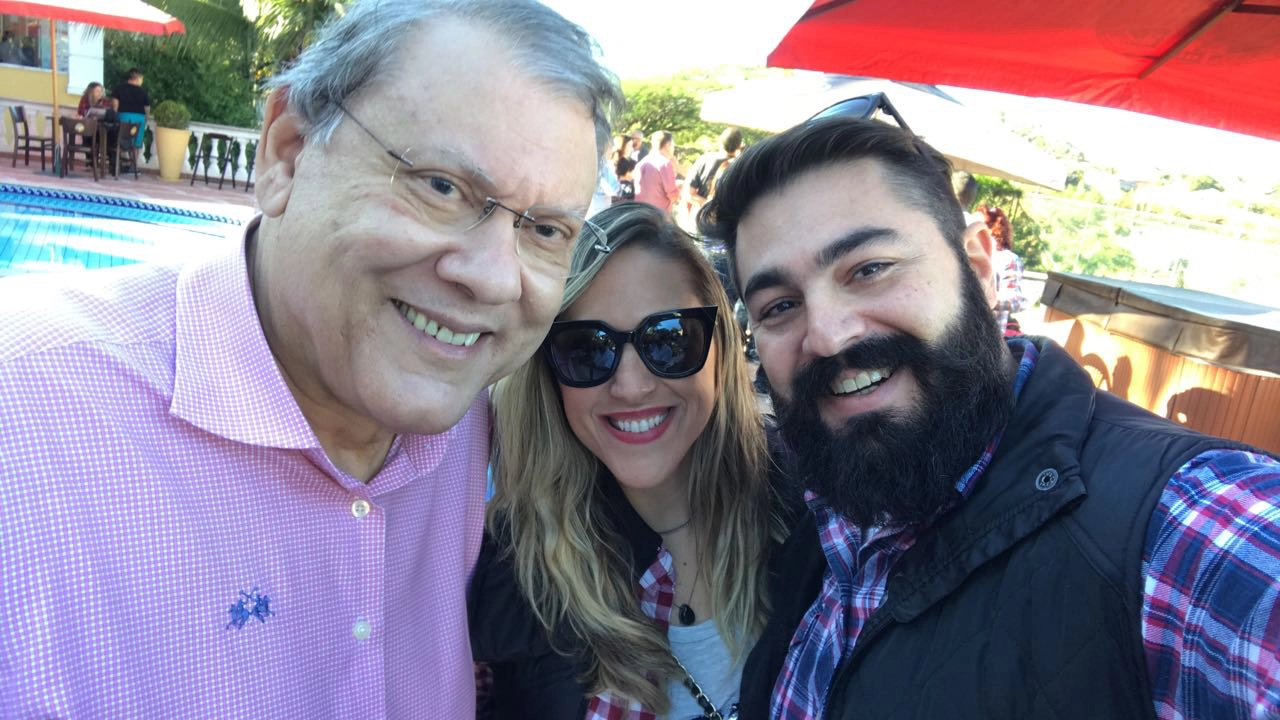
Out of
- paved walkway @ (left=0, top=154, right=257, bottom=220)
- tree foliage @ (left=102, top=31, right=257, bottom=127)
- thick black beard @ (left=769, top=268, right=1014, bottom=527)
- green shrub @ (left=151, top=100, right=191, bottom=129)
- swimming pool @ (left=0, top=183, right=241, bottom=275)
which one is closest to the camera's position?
thick black beard @ (left=769, top=268, right=1014, bottom=527)

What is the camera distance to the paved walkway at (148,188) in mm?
13188

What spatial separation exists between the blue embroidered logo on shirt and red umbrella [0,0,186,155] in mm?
A: 13190

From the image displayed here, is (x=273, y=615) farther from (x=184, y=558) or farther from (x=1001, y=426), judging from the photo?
(x=1001, y=426)

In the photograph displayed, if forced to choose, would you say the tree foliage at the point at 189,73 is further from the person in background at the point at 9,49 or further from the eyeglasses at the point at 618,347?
the eyeglasses at the point at 618,347

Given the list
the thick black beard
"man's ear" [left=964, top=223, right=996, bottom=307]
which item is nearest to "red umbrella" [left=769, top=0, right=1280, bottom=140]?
"man's ear" [left=964, top=223, right=996, bottom=307]

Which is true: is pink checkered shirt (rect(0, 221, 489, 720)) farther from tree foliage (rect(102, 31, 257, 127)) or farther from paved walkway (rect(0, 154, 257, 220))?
tree foliage (rect(102, 31, 257, 127))

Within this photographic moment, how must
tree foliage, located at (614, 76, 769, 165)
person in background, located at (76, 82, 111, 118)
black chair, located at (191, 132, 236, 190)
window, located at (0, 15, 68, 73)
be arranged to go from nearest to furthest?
person in background, located at (76, 82, 111, 118)
black chair, located at (191, 132, 236, 190)
window, located at (0, 15, 68, 73)
tree foliage, located at (614, 76, 769, 165)

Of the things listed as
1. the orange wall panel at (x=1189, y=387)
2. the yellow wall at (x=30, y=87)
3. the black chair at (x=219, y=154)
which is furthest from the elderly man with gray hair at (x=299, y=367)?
the yellow wall at (x=30, y=87)

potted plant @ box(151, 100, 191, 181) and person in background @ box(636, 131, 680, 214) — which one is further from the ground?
person in background @ box(636, 131, 680, 214)

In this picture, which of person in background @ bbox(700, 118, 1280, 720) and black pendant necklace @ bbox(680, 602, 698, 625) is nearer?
person in background @ bbox(700, 118, 1280, 720)

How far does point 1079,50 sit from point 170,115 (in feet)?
59.1

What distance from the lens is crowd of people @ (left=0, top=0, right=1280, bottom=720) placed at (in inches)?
50.4

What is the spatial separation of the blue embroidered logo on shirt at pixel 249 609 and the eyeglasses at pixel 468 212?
0.70 metres

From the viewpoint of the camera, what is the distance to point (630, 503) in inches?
96.8
